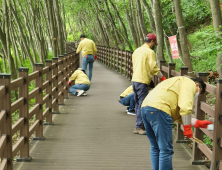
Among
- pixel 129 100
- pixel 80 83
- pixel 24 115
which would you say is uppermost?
pixel 24 115

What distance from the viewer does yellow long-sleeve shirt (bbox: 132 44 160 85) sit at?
637cm

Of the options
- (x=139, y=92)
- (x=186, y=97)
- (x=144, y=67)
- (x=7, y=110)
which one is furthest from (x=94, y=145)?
(x=186, y=97)

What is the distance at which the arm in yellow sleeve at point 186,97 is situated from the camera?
3.71 metres

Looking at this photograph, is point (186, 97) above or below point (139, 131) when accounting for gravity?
above

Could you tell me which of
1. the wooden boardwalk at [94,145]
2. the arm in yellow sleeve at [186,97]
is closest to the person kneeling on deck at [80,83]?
the wooden boardwalk at [94,145]

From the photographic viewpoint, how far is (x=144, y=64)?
6.42 meters

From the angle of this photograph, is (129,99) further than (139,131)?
Yes

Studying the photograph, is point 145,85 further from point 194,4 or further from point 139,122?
point 194,4

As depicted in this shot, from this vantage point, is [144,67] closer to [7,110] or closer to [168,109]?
[168,109]

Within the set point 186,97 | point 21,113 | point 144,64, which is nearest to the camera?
point 186,97

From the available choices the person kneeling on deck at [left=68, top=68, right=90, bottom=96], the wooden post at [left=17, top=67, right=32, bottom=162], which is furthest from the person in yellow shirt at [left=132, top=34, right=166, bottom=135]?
the person kneeling on deck at [left=68, top=68, right=90, bottom=96]

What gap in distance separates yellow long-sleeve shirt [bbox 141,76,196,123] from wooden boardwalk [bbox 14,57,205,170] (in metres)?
1.50

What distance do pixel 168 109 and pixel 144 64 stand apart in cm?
256

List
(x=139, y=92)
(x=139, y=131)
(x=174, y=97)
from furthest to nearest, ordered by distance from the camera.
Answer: (x=139, y=131), (x=139, y=92), (x=174, y=97)
